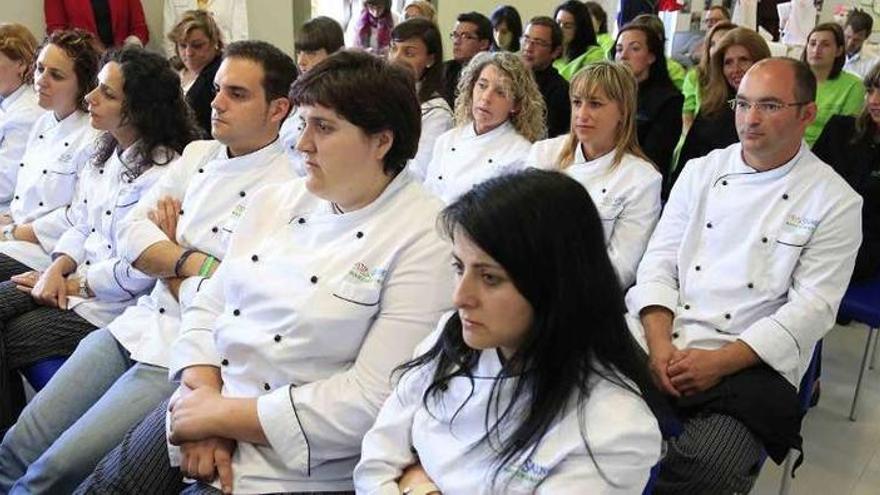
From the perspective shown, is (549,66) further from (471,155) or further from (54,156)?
(54,156)

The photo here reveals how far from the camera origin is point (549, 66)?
3529 millimetres

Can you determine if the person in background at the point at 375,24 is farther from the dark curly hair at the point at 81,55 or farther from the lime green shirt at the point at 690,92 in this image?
the dark curly hair at the point at 81,55

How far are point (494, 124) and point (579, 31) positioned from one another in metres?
1.55

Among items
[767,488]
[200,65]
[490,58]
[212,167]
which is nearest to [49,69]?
[212,167]

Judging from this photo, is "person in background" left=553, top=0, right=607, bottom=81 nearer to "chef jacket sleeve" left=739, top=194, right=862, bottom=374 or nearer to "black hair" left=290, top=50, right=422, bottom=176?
"chef jacket sleeve" left=739, top=194, right=862, bottom=374

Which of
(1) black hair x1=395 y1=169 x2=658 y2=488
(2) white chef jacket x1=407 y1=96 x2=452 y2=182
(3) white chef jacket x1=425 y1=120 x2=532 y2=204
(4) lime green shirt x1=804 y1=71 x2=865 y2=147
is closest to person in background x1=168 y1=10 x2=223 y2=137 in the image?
(2) white chef jacket x1=407 y1=96 x2=452 y2=182

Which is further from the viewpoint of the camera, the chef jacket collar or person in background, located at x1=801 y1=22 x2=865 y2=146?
person in background, located at x1=801 y1=22 x2=865 y2=146

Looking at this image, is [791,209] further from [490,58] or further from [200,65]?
[200,65]

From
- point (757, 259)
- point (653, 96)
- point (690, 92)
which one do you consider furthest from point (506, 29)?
point (757, 259)

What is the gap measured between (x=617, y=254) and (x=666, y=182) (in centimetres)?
80

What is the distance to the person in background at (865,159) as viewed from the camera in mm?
2447

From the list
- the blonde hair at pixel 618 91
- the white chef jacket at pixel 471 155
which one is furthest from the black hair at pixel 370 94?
the white chef jacket at pixel 471 155

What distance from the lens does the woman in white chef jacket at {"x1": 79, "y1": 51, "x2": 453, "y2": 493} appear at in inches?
50.9

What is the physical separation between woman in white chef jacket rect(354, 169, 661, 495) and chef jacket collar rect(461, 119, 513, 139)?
66.3 inches
